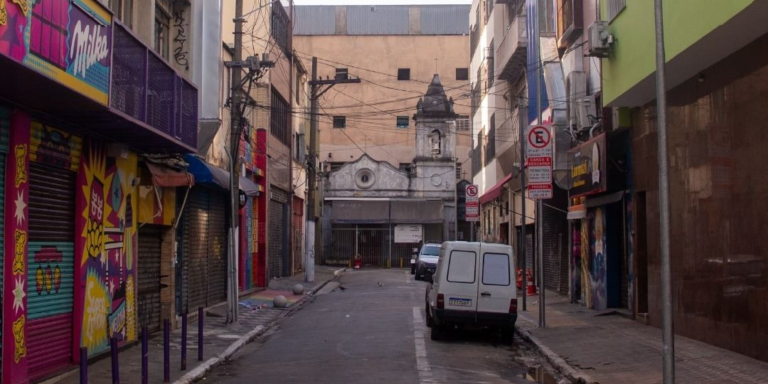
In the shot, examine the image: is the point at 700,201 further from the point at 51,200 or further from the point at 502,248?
the point at 51,200

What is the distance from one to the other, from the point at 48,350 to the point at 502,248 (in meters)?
8.70

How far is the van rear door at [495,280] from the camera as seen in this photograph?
15.9 meters

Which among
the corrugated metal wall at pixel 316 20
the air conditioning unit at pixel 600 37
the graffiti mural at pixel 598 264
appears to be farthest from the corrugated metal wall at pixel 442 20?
the air conditioning unit at pixel 600 37

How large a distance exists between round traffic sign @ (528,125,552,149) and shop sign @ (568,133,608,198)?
6.57 ft

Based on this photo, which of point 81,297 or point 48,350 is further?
point 81,297

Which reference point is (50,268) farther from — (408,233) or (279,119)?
(408,233)

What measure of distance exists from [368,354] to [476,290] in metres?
2.99

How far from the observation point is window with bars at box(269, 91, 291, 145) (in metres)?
31.6

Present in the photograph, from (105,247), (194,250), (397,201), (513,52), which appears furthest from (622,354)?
(397,201)

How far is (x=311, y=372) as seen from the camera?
1214 centimetres

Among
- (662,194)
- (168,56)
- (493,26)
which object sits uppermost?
(493,26)

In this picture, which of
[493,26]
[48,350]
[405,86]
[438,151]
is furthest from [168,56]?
[405,86]

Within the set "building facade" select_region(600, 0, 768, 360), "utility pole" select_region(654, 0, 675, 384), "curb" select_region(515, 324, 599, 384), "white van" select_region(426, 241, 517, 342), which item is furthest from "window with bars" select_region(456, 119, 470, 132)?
"utility pole" select_region(654, 0, 675, 384)

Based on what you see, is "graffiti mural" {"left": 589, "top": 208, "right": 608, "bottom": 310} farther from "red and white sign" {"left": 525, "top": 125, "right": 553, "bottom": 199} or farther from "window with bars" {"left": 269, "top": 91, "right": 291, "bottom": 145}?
"window with bars" {"left": 269, "top": 91, "right": 291, "bottom": 145}
